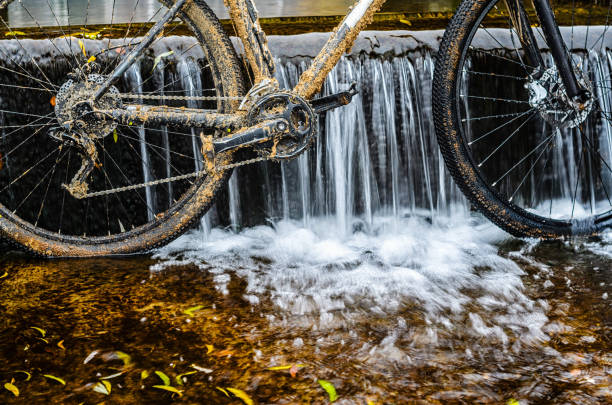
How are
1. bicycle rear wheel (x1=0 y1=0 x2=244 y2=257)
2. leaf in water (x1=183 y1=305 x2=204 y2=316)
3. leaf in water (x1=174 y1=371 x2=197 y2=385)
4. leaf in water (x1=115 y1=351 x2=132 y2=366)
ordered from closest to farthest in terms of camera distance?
leaf in water (x1=174 y1=371 x2=197 y2=385), leaf in water (x1=115 y1=351 x2=132 y2=366), leaf in water (x1=183 y1=305 x2=204 y2=316), bicycle rear wheel (x1=0 y1=0 x2=244 y2=257)

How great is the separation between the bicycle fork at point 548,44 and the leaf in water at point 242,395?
2.40 m

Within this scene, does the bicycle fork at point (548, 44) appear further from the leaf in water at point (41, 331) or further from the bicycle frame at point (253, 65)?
the leaf in water at point (41, 331)

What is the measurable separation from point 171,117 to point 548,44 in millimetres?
2116

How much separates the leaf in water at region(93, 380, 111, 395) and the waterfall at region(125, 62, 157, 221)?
6.24 ft

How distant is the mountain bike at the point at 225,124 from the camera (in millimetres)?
3137

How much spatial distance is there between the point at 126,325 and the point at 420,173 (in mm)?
2365

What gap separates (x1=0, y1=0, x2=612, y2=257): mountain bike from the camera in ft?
10.3

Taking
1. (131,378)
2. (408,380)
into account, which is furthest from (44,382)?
(408,380)

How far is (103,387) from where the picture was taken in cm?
219

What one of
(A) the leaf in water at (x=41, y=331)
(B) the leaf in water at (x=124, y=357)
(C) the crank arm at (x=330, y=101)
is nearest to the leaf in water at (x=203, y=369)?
(B) the leaf in water at (x=124, y=357)

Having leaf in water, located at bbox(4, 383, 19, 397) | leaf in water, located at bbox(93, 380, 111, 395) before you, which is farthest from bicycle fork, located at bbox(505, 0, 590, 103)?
leaf in water, located at bbox(4, 383, 19, 397)

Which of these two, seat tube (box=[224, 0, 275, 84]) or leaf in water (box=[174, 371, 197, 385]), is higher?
seat tube (box=[224, 0, 275, 84])

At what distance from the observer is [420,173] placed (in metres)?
4.18

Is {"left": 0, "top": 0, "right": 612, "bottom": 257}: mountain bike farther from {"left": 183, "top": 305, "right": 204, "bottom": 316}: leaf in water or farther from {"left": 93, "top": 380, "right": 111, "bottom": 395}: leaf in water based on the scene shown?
{"left": 93, "top": 380, "right": 111, "bottom": 395}: leaf in water
